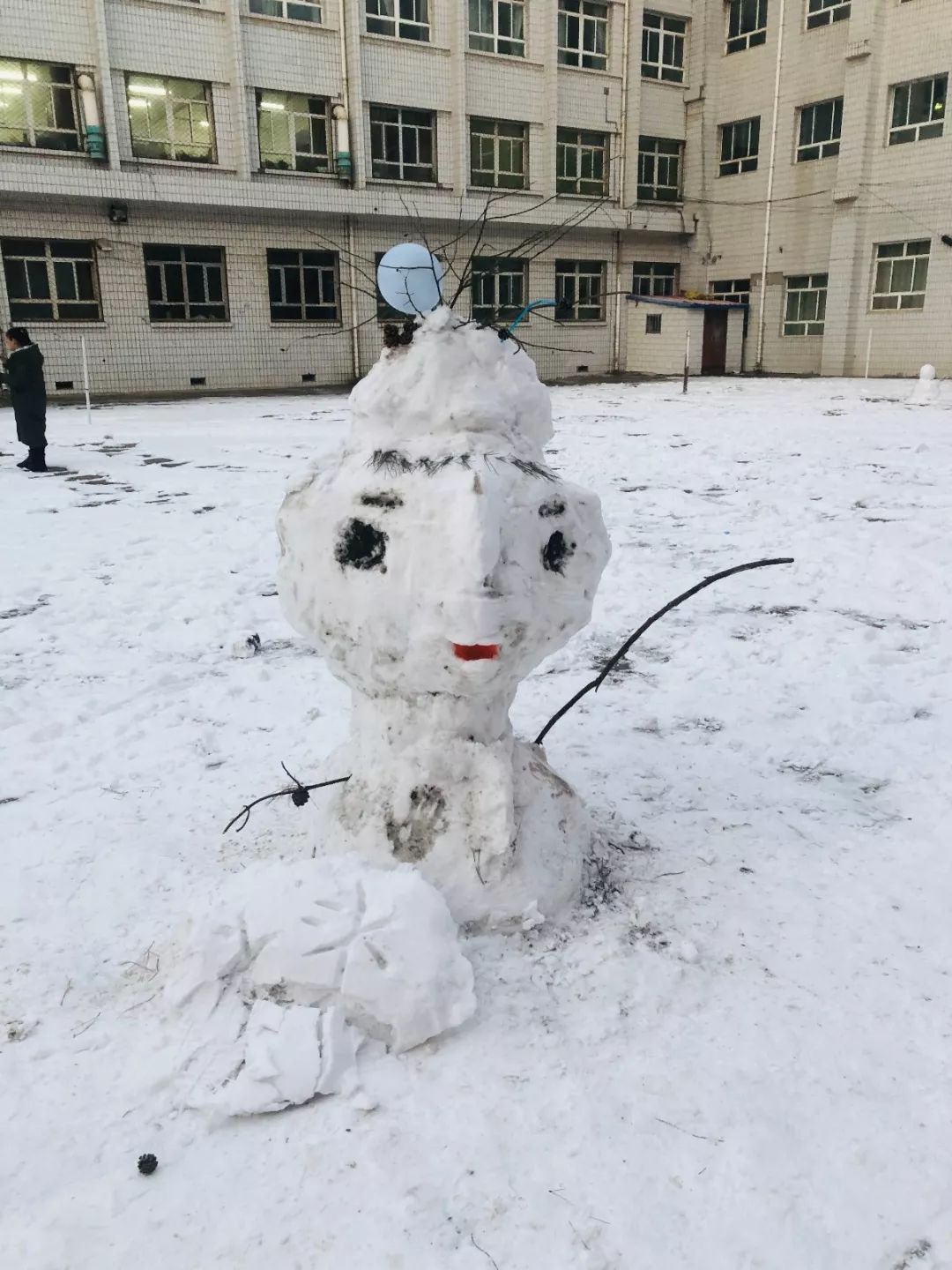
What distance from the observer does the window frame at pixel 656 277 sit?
2588cm

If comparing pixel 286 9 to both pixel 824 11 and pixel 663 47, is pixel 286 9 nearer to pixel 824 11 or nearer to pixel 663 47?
pixel 663 47

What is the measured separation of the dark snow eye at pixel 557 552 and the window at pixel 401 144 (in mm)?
21350

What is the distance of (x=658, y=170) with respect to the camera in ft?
83.4

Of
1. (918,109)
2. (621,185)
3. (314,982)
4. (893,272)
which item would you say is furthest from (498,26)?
(314,982)

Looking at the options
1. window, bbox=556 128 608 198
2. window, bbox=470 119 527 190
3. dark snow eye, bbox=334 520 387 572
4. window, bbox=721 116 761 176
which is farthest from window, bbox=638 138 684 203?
dark snow eye, bbox=334 520 387 572

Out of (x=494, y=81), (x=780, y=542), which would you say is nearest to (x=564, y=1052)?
(x=780, y=542)

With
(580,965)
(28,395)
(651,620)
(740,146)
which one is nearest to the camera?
(580,965)

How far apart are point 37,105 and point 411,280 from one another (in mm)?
19933

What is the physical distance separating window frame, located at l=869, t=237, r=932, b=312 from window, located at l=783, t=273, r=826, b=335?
4.61ft

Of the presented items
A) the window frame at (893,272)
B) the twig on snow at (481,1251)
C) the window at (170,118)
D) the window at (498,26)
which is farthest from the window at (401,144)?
the twig on snow at (481,1251)

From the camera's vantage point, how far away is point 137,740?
12.4ft

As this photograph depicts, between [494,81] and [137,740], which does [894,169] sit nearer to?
[494,81]

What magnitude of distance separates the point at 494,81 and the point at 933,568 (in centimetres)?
2058

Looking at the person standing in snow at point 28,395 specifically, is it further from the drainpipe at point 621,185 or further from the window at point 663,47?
the window at point 663,47
